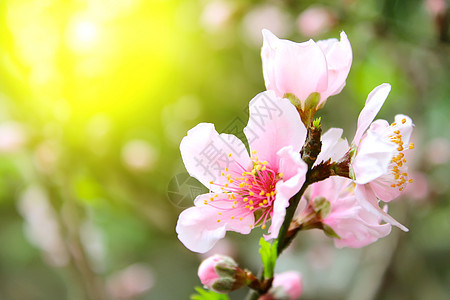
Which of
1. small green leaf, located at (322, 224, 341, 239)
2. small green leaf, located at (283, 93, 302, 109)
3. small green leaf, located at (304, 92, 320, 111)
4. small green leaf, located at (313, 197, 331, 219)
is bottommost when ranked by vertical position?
small green leaf, located at (322, 224, 341, 239)

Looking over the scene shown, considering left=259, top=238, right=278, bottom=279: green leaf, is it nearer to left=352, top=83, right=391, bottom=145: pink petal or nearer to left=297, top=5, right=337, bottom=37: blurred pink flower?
left=352, top=83, right=391, bottom=145: pink petal

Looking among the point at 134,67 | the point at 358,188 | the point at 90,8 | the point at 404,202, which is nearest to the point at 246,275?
the point at 358,188

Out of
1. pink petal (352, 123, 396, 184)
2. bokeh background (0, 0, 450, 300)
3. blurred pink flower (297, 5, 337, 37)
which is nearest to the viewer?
pink petal (352, 123, 396, 184)

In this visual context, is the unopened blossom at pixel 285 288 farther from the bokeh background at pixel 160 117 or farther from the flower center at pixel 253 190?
the bokeh background at pixel 160 117

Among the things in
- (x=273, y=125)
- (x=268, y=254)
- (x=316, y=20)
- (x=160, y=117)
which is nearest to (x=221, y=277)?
(x=268, y=254)

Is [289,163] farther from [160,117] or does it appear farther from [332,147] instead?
[160,117]

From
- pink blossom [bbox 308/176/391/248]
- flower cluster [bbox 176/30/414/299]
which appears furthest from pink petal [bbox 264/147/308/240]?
pink blossom [bbox 308/176/391/248]

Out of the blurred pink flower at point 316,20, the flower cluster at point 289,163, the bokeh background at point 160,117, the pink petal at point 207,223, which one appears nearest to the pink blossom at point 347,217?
the flower cluster at point 289,163
